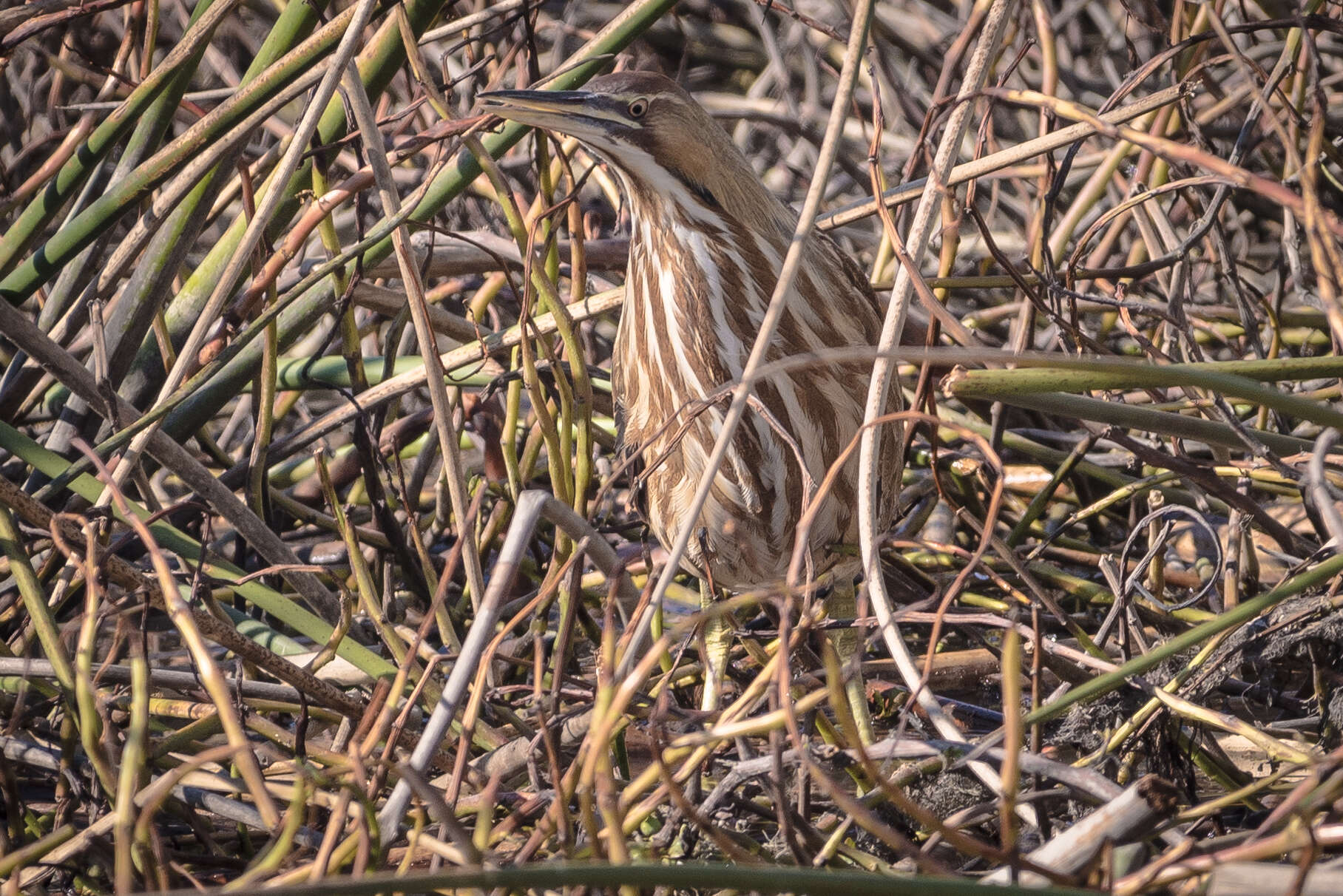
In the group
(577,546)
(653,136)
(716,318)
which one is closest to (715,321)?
(716,318)

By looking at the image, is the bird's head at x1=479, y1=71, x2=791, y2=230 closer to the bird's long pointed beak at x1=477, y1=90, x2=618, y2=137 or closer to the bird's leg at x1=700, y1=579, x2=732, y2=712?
the bird's long pointed beak at x1=477, y1=90, x2=618, y2=137

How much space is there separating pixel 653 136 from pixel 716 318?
220 millimetres

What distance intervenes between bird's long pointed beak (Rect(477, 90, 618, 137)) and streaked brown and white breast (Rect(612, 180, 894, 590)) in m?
0.11

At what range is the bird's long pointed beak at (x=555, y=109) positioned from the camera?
142 cm

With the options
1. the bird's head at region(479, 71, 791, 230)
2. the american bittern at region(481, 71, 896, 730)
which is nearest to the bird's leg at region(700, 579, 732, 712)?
the american bittern at region(481, 71, 896, 730)

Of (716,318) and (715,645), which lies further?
(715,645)

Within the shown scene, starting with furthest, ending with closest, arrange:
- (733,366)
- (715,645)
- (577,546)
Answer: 1. (715,645)
2. (733,366)
3. (577,546)

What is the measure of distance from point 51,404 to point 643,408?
2.56 ft

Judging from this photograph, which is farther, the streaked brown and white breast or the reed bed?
the streaked brown and white breast

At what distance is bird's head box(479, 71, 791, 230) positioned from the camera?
4.91 ft

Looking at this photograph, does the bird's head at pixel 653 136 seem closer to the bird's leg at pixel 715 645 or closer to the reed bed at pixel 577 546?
the reed bed at pixel 577 546

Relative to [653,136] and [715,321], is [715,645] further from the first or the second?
[653,136]

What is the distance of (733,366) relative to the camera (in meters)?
1.64

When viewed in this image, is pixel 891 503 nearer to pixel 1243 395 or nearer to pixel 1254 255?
pixel 1243 395
